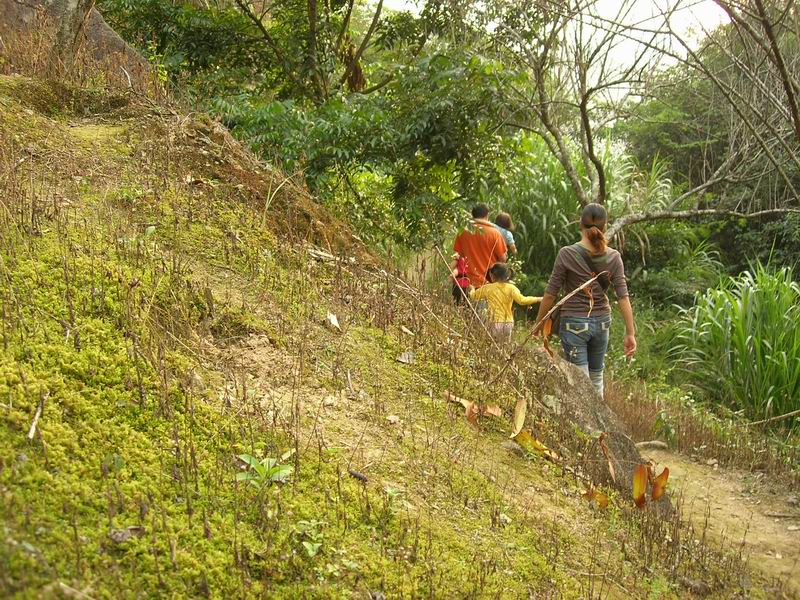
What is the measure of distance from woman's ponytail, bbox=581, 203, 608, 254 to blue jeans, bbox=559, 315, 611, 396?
1.79ft

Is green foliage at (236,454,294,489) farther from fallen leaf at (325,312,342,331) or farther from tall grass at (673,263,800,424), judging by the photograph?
tall grass at (673,263,800,424)

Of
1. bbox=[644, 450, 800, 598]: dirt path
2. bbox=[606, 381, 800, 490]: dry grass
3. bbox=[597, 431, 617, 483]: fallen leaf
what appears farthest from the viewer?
bbox=[606, 381, 800, 490]: dry grass

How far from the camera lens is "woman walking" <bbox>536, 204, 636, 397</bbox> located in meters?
5.09

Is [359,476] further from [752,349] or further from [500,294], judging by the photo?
[752,349]

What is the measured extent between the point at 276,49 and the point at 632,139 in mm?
12398

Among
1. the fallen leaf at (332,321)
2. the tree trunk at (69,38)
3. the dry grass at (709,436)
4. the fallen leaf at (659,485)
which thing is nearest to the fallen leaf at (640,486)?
the fallen leaf at (659,485)

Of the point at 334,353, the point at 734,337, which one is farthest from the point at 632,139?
the point at 334,353

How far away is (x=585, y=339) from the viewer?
5246 mm

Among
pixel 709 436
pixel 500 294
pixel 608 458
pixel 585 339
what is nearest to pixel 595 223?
pixel 585 339

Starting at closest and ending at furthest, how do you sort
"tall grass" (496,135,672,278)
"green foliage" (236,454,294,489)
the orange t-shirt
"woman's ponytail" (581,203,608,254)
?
"green foliage" (236,454,294,489), "woman's ponytail" (581,203,608,254), the orange t-shirt, "tall grass" (496,135,672,278)

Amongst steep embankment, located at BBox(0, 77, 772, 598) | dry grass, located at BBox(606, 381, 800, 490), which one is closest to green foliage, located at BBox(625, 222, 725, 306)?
dry grass, located at BBox(606, 381, 800, 490)

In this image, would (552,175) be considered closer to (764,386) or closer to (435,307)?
(764,386)

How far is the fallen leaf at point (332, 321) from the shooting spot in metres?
4.07

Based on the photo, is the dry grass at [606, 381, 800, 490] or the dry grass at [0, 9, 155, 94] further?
the dry grass at [606, 381, 800, 490]
